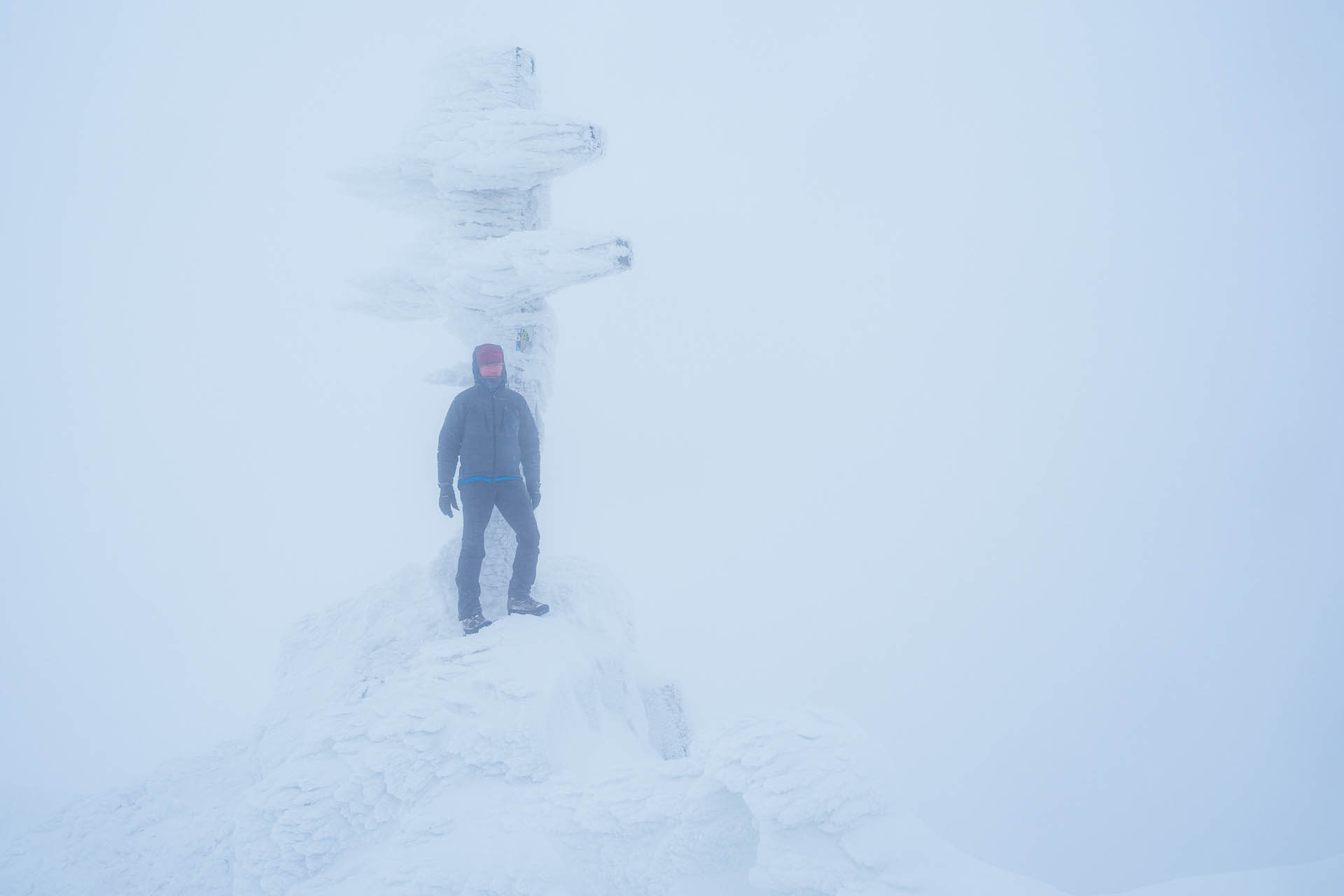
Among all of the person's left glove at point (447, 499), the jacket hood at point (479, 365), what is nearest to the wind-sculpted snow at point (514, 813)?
the person's left glove at point (447, 499)

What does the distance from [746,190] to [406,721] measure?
501 feet

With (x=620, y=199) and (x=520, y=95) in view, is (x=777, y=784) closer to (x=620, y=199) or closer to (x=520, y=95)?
(x=520, y=95)

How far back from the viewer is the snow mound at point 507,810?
3.17m

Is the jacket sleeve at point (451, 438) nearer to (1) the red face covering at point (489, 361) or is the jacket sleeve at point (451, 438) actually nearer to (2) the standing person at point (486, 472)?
(2) the standing person at point (486, 472)

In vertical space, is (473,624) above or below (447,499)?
below

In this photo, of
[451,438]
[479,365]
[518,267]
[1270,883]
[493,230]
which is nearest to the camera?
[1270,883]

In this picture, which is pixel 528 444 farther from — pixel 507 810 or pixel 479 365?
pixel 507 810

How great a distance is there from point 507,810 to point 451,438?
2706 mm

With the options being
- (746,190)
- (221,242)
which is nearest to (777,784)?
(746,190)

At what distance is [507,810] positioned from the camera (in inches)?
143

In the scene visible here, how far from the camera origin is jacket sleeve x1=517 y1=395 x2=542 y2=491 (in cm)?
538

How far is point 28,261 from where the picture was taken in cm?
7244

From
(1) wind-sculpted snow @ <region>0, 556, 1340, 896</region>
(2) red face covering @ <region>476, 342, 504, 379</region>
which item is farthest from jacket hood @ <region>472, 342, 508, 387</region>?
(1) wind-sculpted snow @ <region>0, 556, 1340, 896</region>

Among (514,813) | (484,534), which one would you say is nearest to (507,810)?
(514,813)
